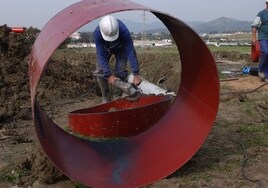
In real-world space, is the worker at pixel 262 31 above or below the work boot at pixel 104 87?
above

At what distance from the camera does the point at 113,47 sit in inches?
262

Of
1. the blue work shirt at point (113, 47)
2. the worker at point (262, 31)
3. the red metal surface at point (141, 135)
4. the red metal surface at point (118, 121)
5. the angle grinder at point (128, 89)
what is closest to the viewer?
the red metal surface at point (141, 135)

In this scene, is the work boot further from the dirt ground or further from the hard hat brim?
the hard hat brim

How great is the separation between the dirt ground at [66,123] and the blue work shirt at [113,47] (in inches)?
58.8

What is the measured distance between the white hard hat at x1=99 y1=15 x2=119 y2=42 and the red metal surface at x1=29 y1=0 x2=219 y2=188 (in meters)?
1.31

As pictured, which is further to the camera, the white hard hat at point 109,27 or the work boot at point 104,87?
the work boot at point 104,87

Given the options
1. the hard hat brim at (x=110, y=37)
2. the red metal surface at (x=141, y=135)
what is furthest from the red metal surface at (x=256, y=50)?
the red metal surface at (x=141, y=135)

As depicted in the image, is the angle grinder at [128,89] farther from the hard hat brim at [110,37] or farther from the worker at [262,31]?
the worker at [262,31]

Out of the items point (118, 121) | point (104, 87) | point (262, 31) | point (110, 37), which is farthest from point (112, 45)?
point (262, 31)

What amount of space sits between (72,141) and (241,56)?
1432 centimetres

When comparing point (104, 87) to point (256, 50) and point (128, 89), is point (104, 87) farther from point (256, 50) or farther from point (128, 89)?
point (256, 50)

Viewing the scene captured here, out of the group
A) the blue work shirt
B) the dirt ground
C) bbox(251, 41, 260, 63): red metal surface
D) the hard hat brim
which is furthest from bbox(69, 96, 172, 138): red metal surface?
bbox(251, 41, 260, 63): red metal surface

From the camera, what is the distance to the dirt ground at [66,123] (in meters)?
4.62

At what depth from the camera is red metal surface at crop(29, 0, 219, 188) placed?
410cm
